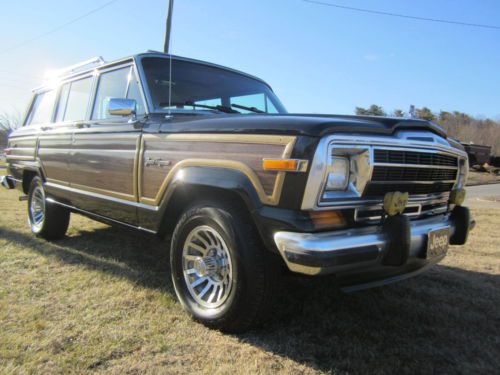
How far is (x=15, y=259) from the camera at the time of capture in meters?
4.08

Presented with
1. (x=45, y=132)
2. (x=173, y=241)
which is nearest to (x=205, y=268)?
(x=173, y=241)

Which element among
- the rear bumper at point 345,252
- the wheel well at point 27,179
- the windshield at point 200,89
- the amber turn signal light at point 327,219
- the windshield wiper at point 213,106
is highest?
the windshield at point 200,89

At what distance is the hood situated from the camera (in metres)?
2.13

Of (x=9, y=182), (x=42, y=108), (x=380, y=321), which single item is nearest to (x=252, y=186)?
(x=380, y=321)

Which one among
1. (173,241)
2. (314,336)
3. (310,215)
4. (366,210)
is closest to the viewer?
(310,215)

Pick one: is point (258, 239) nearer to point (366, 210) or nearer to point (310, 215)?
point (310, 215)

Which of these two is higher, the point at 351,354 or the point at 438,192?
the point at 438,192

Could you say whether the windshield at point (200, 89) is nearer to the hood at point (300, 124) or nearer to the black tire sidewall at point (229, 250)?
the hood at point (300, 124)

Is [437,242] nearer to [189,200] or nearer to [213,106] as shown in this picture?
[189,200]

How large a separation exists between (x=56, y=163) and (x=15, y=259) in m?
1.12

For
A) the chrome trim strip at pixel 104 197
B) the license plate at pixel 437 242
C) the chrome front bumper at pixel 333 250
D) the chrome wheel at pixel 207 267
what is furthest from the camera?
the chrome trim strip at pixel 104 197

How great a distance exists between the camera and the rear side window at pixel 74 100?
14.2 feet

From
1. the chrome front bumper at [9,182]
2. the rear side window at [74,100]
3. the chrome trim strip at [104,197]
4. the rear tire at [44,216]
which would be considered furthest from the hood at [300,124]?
the chrome front bumper at [9,182]

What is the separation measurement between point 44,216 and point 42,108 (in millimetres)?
1582
